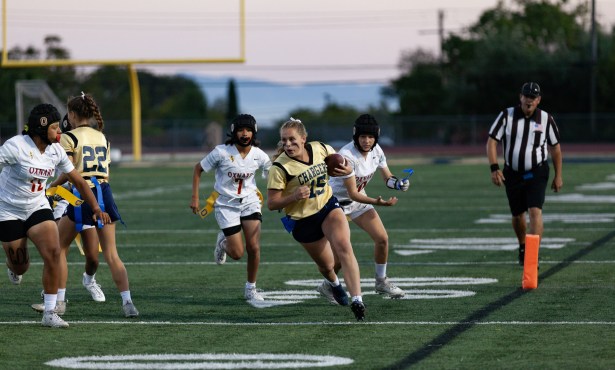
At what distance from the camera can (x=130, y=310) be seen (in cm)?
952

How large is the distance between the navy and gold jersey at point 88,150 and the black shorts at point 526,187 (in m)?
4.53

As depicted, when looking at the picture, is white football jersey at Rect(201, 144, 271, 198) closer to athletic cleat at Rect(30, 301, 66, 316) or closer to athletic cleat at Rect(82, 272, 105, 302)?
athletic cleat at Rect(82, 272, 105, 302)

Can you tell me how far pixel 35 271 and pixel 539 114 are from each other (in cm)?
523

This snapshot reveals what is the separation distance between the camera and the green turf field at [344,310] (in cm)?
776

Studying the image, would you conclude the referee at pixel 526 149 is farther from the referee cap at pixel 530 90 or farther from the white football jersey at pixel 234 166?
the white football jersey at pixel 234 166

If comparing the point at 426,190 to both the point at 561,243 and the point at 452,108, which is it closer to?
the point at 561,243

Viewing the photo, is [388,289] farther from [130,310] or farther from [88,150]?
[88,150]

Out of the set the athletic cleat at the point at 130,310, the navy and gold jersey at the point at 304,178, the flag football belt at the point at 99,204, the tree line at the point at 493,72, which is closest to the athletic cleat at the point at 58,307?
the athletic cleat at the point at 130,310

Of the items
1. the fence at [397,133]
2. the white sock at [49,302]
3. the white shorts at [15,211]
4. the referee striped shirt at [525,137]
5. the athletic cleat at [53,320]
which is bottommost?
the fence at [397,133]

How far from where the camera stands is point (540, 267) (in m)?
12.5

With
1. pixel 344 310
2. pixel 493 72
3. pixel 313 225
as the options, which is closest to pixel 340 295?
Answer: pixel 344 310

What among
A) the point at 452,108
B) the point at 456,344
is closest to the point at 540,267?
the point at 456,344

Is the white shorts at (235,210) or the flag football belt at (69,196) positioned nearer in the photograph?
the flag football belt at (69,196)

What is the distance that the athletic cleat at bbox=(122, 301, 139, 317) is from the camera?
952 centimetres
